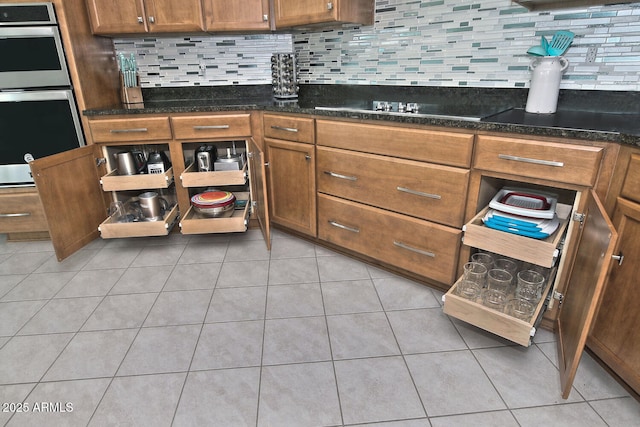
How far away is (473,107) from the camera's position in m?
2.02

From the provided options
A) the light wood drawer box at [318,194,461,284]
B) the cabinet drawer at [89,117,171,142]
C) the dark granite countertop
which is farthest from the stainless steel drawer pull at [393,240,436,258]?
the cabinet drawer at [89,117,171,142]

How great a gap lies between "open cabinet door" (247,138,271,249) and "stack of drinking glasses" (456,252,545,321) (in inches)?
44.5

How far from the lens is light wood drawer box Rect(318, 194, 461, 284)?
5.81ft

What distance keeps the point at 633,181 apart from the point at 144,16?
2707 millimetres

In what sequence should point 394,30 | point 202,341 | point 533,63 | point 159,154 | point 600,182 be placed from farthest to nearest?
point 159,154, point 394,30, point 533,63, point 202,341, point 600,182

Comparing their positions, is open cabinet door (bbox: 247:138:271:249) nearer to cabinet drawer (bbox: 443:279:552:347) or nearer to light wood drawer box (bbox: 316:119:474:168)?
light wood drawer box (bbox: 316:119:474:168)

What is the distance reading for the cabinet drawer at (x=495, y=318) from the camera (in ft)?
4.44

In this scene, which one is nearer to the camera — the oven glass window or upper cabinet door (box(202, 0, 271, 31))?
the oven glass window

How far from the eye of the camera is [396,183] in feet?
6.04

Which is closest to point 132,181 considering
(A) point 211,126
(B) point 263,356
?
(A) point 211,126

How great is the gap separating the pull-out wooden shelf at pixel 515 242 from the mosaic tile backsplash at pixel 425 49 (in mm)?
767

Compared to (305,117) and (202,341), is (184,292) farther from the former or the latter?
(305,117)

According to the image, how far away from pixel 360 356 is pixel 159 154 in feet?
6.33

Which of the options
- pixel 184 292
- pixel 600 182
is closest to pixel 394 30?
pixel 600 182
